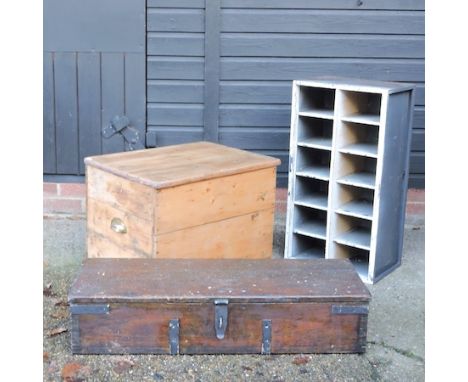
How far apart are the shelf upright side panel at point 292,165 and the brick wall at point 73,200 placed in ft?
2.23

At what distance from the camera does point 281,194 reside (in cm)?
523

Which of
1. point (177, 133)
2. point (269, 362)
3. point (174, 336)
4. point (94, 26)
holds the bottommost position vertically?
point (269, 362)

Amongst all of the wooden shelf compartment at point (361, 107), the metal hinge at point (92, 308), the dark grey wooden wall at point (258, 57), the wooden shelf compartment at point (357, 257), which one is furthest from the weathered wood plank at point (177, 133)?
the metal hinge at point (92, 308)

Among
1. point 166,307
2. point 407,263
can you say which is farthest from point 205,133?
point 166,307

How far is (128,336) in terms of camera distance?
3346mm

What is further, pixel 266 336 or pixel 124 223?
pixel 124 223

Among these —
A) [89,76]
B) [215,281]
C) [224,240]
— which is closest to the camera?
[215,281]

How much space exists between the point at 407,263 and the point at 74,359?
7.26ft

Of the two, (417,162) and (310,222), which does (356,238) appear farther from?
(417,162)

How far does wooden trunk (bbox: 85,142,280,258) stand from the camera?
3.79m

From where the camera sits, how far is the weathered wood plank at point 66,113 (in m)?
5.05

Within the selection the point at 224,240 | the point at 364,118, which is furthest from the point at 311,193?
the point at 224,240

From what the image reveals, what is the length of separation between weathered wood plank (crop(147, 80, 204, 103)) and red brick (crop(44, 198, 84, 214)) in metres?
0.90

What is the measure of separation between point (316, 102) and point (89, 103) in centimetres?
155
